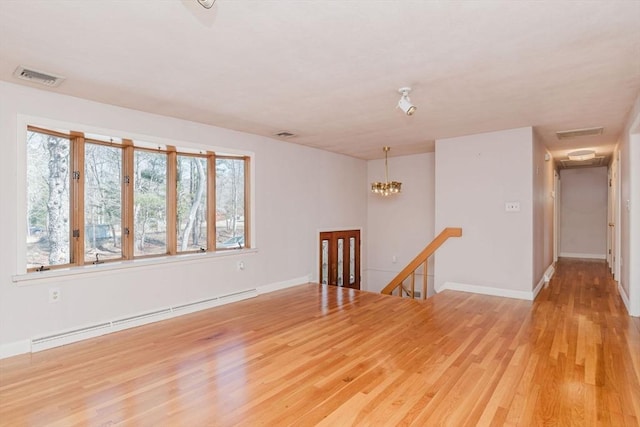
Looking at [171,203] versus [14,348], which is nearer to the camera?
[14,348]

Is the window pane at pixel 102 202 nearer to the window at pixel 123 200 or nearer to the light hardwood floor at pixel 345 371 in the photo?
the window at pixel 123 200

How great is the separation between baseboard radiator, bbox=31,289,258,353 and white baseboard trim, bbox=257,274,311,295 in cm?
36

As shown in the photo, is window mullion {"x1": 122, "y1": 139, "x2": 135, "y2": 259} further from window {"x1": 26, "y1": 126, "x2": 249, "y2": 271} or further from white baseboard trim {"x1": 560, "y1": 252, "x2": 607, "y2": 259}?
white baseboard trim {"x1": 560, "y1": 252, "x2": 607, "y2": 259}

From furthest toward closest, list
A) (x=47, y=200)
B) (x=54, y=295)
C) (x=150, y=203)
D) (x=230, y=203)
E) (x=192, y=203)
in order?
(x=230, y=203) < (x=192, y=203) < (x=150, y=203) < (x=47, y=200) < (x=54, y=295)

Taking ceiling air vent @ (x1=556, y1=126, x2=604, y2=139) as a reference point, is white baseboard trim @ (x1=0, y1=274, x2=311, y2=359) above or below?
below

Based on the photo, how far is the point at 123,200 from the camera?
4.25m

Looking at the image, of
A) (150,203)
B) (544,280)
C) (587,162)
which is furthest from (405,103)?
(587,162)

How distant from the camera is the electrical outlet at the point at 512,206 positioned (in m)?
5.17

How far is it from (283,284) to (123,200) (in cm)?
280

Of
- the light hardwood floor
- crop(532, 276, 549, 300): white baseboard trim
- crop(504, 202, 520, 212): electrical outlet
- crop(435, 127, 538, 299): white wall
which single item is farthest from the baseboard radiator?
crop(532, 276, 549, 300): white baseboard trim

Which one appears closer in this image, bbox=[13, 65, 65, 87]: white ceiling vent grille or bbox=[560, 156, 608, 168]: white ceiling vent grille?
bbox=[13, 65, 65, 87]: white ceiling vent grille

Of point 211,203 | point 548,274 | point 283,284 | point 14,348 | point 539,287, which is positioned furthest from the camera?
point 548,274

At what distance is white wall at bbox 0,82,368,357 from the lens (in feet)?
10.6

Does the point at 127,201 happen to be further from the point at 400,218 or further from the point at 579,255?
the point at 579,255
